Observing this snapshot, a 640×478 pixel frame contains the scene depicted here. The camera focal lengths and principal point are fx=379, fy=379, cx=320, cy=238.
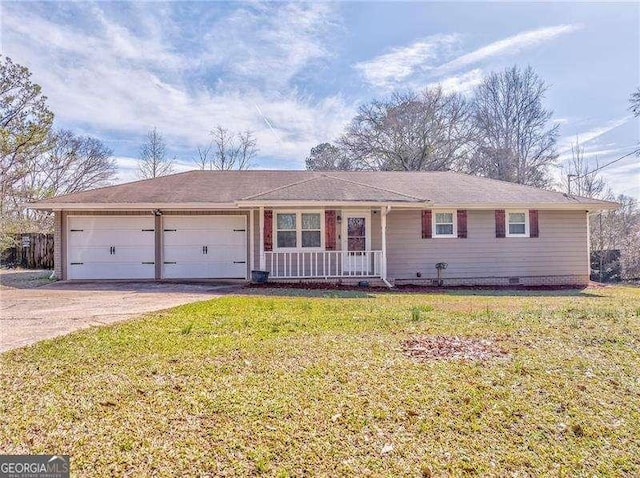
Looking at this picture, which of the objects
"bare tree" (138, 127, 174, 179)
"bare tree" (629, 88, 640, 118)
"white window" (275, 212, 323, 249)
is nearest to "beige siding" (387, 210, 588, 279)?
"white window" (275, 212, 323, 249)

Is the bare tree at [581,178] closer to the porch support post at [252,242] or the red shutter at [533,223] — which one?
the red shutter at [533,223]

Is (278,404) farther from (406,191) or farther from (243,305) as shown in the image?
(406,191)

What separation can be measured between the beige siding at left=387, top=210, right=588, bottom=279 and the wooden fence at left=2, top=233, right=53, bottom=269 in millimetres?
14871

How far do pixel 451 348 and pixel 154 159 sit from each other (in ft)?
93.8

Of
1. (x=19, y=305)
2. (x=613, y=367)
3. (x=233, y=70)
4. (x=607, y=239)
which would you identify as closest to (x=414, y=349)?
(x=613, y=367)

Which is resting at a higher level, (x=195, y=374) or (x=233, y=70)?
(x=233, y=70)

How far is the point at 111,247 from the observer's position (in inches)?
461

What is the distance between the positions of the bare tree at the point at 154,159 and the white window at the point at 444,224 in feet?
73.0

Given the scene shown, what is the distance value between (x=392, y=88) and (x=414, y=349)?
77.2 feet

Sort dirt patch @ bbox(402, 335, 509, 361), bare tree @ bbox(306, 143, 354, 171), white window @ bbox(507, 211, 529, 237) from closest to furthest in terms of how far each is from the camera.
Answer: dirt patch @ bbox(402, 335, 509, 361), white window @ bbox(507, 211, 529, 237), bare tree @ bbox(306, 143, 354, 171)

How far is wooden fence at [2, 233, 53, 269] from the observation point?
54.5ft

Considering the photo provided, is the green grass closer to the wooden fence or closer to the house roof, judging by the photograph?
the house roof

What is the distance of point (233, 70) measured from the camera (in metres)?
14.9

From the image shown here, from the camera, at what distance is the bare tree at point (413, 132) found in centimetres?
2442
